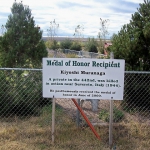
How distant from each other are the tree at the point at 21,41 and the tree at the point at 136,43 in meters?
2.02

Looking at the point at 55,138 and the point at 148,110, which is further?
the point at 148,110

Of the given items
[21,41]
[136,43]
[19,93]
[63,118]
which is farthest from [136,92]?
[21,41]

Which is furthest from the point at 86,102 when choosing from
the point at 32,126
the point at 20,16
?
the point at 20,16

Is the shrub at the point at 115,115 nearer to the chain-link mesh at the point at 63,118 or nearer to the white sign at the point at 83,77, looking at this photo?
the chain-link mesh at the point at 63,118

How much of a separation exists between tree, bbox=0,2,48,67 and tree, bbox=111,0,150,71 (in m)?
2.02

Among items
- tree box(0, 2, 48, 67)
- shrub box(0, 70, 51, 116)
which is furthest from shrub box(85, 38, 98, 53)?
shrub box(0, 70, 51, 116)

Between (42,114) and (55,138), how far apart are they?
1.10 metres

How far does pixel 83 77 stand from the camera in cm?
413

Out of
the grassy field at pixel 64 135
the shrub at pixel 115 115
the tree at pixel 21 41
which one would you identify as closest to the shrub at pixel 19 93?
the grassy field at pixel 64 135

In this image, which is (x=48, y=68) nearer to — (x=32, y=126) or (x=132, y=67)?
(x=32, y=126)

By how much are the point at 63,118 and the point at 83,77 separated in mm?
1480

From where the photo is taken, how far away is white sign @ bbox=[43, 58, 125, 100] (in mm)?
4098

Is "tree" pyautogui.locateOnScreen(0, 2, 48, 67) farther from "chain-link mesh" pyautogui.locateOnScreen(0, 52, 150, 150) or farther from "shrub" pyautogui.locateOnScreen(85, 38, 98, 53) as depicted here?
"shrub" pyautogui.locateOnScreen(85, 38, 98, 53)

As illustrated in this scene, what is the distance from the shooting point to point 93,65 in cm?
410
